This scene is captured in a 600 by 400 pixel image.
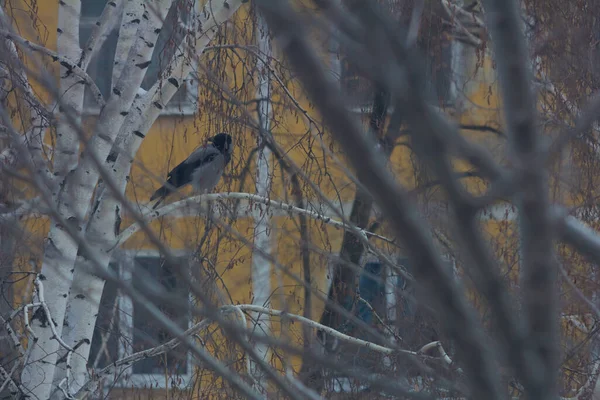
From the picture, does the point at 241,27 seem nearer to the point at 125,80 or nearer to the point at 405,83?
the point at 125,80

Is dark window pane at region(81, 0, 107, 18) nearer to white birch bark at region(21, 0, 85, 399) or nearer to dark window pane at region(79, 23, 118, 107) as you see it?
dark window pane at region(79, 23, 118, 107)

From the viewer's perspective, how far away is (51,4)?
759 centimetres

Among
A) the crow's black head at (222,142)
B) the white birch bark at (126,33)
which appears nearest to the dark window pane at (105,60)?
the crow's black head at (222,142)

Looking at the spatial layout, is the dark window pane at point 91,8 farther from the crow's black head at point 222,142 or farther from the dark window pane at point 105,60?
the crow's black head at point 222,142

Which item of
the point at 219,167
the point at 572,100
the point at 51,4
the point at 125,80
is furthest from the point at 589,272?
the point at 51,4

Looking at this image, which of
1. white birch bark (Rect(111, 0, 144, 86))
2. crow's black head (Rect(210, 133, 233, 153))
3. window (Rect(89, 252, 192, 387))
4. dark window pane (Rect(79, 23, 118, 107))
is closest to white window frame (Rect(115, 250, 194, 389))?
window (Rect(89, 252, 192, 387))

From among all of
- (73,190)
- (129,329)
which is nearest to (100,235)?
(73,190)

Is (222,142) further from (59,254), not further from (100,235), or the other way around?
(59,254)

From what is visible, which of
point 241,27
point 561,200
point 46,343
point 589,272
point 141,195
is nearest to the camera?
point 561,200

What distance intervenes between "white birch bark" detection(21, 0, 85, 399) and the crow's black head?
0.88 meters

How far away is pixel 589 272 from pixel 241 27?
7.73 feet

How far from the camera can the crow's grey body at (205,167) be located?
4.89 meters

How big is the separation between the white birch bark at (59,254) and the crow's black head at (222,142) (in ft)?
2.89

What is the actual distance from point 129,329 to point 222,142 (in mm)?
2183
